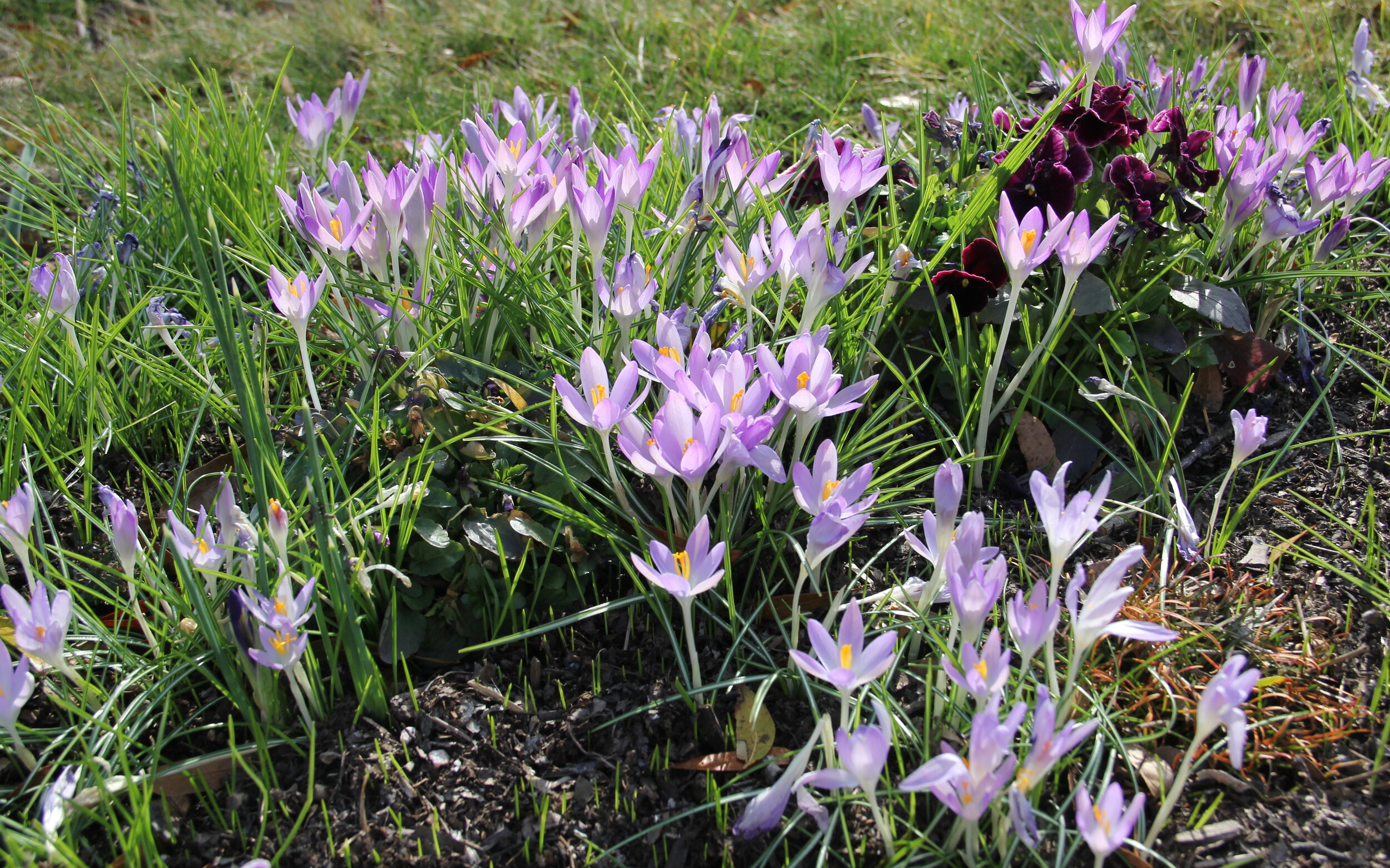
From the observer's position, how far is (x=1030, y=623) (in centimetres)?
119

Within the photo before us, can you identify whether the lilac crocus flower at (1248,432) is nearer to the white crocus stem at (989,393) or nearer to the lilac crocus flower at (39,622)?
the white crocus stem at (989,393)

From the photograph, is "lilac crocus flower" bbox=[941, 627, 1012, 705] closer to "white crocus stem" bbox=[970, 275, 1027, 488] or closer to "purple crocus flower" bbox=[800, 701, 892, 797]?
"purple crocus flower" bbox=[800, 701, 892, 797]

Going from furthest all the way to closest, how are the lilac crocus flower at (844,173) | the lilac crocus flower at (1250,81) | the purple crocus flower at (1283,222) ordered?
the lilac crocus flower at (1250,81) → the purple crocus flower at (1283,222) → the lilac crocus flower at (844,173)

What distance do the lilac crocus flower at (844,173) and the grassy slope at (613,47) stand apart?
4.75ft

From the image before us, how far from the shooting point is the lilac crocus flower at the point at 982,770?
109cm

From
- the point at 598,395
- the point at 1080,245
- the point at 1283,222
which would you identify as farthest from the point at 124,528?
the point at 1283,222

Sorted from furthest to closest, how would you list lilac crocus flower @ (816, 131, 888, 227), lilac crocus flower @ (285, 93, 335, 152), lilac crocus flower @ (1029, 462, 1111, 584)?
lilac crocus flower @ (285, 93, 335, 152), lilac crocus flower @ (816, 131, 888, 227), lilac crocus flower @ (1029, 462, 1111, 584)

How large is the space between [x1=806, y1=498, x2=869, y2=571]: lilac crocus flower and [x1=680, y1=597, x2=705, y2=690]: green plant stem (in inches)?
7.3

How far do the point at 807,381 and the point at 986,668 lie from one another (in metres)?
0.51

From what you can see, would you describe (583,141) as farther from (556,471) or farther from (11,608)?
(11,608)

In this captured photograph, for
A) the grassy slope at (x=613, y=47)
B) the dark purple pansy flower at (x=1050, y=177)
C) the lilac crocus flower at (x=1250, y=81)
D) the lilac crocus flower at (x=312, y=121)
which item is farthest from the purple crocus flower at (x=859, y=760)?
the grassy slope at (x=613, y=47)

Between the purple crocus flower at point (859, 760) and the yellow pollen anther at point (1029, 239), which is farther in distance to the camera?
the yellow pollen anther at point (1029, 239)

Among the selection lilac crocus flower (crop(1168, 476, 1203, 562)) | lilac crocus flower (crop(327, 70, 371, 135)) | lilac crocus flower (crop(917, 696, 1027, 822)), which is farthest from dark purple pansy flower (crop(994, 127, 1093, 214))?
lilac crocus flower (crop(327, 70, 371, 135))

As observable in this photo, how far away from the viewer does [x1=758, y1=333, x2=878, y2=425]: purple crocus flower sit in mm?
1463
